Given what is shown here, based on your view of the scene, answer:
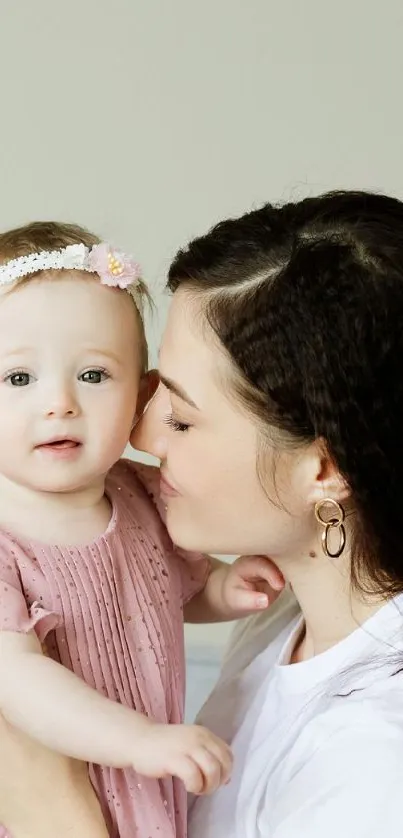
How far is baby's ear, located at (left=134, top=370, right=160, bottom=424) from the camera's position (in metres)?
1.51

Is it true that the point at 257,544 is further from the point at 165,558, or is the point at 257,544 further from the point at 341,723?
the point at 341,723

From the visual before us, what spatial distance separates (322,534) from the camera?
1430 mm

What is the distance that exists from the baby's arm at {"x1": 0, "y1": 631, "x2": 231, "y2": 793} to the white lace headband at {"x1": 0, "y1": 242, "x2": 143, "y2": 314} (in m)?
0.42

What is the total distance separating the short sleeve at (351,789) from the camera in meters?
1.16

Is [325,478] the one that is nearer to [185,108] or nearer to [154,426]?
[154,426]

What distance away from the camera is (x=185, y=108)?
2656 millimetres

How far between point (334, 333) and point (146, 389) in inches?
12.8

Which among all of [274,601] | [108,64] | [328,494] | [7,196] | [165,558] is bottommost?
[274,601]

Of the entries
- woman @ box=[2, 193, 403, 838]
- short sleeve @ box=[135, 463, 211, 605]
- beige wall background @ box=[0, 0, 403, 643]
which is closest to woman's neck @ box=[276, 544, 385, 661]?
woman @ box=[2, 193, 403, 838]

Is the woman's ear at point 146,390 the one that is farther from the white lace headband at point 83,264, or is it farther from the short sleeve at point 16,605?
the short sleeve at point 16,605

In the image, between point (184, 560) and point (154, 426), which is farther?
point (184, 560)

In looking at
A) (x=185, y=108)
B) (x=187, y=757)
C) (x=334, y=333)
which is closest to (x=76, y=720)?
(x=187, y=757)

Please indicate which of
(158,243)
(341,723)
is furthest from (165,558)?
(158,243)

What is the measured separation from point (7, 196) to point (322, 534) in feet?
5.09
